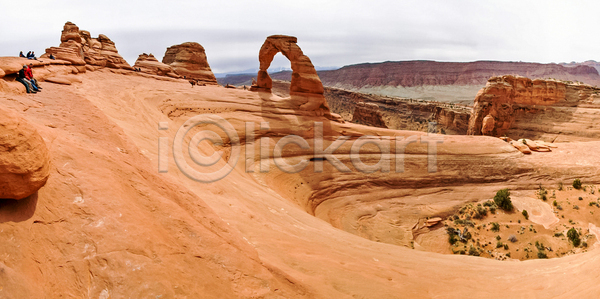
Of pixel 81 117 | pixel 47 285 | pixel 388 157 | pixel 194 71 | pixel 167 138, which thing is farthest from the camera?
pixel 194 71

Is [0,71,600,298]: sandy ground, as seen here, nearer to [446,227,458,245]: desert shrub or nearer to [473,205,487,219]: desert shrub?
[446,227,458,245]: desert shrub

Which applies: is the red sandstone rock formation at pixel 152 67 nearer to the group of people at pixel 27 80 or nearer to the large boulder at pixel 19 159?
the group of people at pixel 27 80

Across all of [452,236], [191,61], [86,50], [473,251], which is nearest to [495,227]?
[452,236]

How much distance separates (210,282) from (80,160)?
3.19 m

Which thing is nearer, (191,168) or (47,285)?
(47,285)

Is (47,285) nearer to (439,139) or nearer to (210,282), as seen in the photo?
(210,282)

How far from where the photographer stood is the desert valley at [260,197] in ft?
12.6

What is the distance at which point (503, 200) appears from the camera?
1739 cm

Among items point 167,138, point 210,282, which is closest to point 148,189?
point 210,282

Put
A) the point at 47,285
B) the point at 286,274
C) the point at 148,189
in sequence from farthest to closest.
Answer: the point at 148,189 → the point at 286,274 → the point at 47,285

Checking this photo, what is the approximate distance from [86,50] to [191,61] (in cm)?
1464

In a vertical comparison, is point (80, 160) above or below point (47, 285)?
above

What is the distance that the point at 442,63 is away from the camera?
154 m

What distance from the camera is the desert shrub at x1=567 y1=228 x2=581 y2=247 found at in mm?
13832
